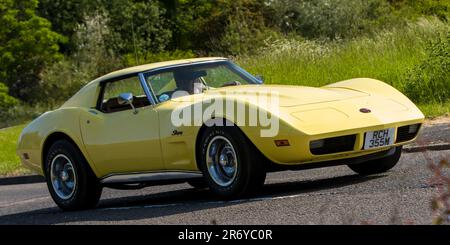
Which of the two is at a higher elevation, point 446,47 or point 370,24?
point 446,47

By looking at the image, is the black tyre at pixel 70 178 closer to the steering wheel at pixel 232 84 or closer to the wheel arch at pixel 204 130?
the steering wheel at pixel 232 84

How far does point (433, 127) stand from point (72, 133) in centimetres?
610

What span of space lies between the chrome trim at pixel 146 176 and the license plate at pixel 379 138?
5.11 ft

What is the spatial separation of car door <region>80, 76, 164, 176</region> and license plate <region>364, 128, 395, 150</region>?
6.58ft

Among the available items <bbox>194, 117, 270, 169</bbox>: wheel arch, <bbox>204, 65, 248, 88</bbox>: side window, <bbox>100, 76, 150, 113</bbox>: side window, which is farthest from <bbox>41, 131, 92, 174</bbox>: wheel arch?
<bbox>194, 117, 270, 169</bbox>: wheel arch

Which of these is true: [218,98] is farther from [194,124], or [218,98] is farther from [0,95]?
[0,95]

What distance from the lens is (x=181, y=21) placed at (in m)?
66.3

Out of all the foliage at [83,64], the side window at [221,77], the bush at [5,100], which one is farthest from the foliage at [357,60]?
the bush at [5,100]

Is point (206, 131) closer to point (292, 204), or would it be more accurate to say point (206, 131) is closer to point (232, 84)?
point (292, 204)

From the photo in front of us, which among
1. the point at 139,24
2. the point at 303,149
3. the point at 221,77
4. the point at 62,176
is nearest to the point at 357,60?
the point at 221,77

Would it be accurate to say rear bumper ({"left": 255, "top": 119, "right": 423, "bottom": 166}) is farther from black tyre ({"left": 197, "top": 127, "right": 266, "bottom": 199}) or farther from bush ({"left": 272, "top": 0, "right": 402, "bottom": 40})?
bush ({"left": 272, "top": 0, "right": 402, "bottom": 40})

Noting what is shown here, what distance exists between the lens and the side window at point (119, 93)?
35.1 ft

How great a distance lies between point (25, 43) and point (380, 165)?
5030 centimetres
